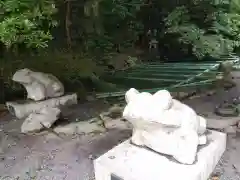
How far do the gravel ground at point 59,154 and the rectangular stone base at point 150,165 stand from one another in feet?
0.49

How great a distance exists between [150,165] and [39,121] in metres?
1.06

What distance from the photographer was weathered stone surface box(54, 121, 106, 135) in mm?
2195

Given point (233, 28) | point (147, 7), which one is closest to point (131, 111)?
point (147, 7)

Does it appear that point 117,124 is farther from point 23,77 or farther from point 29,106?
point 23,77

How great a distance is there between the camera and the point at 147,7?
12.6 feet

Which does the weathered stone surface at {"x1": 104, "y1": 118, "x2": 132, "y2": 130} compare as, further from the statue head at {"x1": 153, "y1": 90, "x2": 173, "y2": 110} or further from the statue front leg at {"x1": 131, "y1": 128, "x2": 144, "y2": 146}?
the statue head at {"x1": 153, "y1": 90, "x2": 173, "y2": 110}

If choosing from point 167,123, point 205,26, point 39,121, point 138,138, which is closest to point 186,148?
point 167,123

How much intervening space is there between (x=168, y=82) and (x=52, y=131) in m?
1.38

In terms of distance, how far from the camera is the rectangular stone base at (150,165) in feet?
4.53

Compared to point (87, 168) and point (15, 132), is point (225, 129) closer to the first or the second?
point (87, 168)


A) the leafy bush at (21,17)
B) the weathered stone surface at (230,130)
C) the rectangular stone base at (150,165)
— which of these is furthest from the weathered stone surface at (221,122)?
the leafy bush at (21,17)

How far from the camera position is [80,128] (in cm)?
223

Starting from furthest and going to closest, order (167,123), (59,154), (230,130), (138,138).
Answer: (230,130) < (59,154) < (138,138) < (167,123)

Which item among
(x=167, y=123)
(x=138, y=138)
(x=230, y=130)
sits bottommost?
(x=230, y=130)
